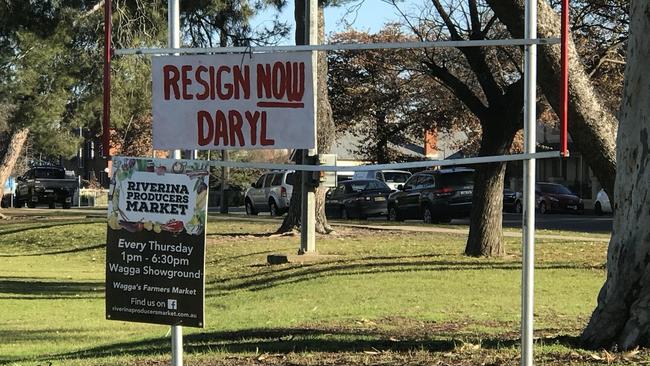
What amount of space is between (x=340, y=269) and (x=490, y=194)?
9.73ft

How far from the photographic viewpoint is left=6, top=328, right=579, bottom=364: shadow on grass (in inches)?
268

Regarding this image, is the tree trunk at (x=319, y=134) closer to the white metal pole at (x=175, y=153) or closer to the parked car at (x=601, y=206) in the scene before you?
the white metal pole at (x=175, y=153)

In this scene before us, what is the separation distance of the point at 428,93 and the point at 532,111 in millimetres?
40063

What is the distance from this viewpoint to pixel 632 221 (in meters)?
→ 6.00

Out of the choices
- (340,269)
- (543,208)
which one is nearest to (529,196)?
(340,269)

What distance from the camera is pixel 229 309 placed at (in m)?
10.9

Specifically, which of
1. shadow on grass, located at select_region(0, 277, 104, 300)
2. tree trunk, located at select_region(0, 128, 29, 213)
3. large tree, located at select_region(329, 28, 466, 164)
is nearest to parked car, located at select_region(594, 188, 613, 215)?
large tree, located at select_region(329, 28, 466, 164)

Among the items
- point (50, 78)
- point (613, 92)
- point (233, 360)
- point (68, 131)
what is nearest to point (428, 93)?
point (613, 92)

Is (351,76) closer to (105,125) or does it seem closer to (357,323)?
(357,323)

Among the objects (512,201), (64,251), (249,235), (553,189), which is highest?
(553,189)

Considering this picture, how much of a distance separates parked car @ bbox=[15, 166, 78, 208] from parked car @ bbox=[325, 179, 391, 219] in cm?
1782

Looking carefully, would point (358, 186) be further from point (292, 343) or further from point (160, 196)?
point (160, 196)

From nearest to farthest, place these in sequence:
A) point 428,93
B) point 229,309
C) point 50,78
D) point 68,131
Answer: point 229,309 < point 50,78 < point 68,131 < point 428,93

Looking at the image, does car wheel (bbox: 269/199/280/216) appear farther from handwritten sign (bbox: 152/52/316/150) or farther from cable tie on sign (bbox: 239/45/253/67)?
cable tie on sign (bbox: 239/45/253/67)
